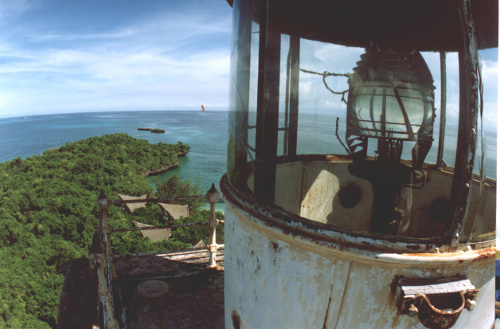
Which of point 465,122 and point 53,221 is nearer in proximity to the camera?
point 465,122

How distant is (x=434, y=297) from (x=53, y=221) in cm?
2639

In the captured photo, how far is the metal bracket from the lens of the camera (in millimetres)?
1522

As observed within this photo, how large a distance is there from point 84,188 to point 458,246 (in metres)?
35.2

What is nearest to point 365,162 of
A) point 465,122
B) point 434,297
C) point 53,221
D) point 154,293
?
point 465,122

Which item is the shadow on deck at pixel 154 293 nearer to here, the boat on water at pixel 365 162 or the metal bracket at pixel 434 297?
the boat on water at pixel 365 162

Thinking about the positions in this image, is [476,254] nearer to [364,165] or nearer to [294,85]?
[364,165]

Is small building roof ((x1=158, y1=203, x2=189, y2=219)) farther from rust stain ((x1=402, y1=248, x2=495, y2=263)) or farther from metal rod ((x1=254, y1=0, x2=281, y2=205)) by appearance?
rust stain ((x1=402, y1=248, x2=495, y2=263))

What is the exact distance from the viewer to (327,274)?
1.70 metres

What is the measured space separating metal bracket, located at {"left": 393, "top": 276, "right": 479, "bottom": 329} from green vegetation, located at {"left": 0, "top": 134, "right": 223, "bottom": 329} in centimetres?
1658

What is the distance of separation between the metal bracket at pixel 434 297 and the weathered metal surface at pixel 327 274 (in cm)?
3

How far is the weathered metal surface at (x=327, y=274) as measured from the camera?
5.08ft

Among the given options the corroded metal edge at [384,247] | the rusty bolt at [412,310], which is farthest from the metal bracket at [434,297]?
the corroded metal edge at [384,247]

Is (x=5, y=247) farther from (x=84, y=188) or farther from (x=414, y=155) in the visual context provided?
(x=414, y=155)

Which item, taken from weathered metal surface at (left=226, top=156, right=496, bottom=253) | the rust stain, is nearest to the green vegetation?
weathered metal surface at (left=226, top=156, right=496, bottom=253)
